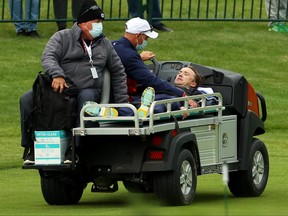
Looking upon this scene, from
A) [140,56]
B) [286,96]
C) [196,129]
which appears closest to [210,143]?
[196,129]

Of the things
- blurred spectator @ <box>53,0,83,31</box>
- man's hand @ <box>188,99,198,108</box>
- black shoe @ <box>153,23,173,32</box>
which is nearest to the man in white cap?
man's hand @ <box>188,99,198,108</box>

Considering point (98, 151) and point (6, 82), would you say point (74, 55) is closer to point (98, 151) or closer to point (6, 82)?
point (98, 151)

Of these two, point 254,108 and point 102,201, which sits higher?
point 254,108

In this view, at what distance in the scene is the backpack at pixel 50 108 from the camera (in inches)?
430

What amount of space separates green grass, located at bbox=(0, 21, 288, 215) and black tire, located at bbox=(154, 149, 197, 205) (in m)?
0.19

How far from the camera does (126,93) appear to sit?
11414 mm

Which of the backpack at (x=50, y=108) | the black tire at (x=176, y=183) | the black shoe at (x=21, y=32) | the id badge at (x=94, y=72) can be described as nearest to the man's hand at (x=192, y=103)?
the black tire at (x=176, y=183)

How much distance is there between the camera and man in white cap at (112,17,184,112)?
1159cm

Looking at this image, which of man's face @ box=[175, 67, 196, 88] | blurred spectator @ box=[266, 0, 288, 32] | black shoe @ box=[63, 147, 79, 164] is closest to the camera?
black shoe @ box=[63, 147, 79, 164]

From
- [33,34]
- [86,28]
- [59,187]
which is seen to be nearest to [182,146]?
[59,187]

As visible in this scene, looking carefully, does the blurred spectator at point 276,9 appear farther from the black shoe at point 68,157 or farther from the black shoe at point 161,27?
the black shoe at point 68,157

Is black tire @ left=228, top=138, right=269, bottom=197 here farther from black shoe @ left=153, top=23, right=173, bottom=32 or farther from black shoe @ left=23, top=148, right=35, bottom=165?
black shoe @ left=153, top=23, right=173, bottom=32

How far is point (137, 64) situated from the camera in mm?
11648

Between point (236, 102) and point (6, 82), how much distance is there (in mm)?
10157
